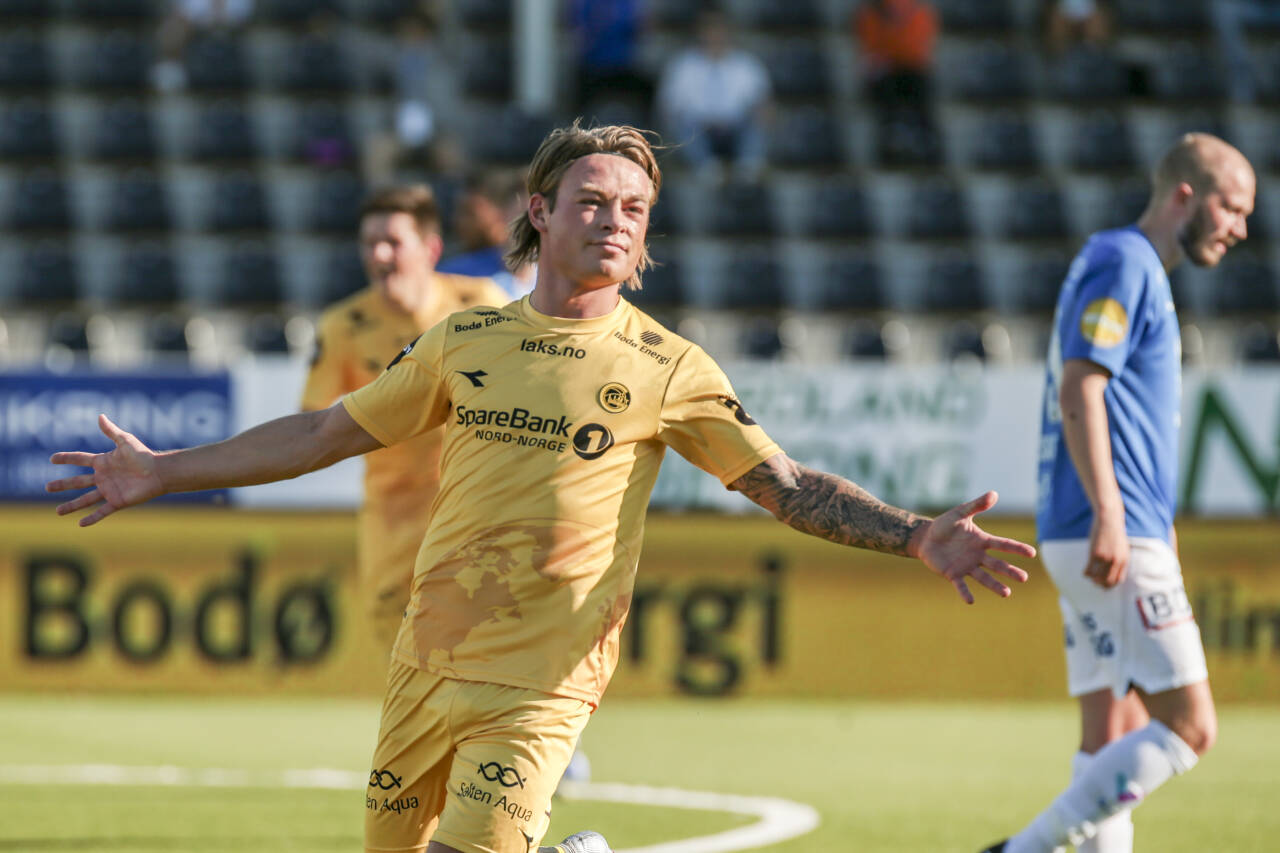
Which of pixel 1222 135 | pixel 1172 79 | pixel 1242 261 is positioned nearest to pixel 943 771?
pixel 1242 261

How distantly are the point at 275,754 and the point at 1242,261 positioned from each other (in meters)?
10.3

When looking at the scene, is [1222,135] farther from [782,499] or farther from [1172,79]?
[782,499]

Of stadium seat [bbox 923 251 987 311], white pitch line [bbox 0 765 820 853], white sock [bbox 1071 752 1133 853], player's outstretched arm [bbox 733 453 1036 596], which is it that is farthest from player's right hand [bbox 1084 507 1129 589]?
stadium seat [bbox 923 251 987 311]

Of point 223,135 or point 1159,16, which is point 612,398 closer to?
point 223,135

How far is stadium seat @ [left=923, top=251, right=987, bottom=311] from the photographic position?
15.2 m

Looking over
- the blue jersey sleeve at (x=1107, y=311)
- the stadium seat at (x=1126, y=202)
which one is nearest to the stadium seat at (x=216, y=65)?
the stadium seat at (x=1126, y=202)

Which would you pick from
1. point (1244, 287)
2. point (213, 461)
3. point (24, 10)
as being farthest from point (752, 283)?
point (213, 461)

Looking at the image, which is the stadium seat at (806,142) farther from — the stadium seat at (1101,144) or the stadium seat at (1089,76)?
the stadium seat at (1089,76)

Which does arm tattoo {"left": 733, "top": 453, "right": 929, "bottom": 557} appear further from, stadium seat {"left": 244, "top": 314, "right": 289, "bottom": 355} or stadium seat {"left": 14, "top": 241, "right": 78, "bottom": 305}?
stadium seat {"left": 14, "top": 241, "right": 78, "bottom": 305}

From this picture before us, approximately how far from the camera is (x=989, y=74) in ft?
58.1

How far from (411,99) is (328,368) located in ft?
33.3

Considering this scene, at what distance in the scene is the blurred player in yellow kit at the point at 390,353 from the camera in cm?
655

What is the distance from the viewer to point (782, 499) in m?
4.07

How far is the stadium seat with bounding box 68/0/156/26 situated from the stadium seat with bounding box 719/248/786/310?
654 centimetres
